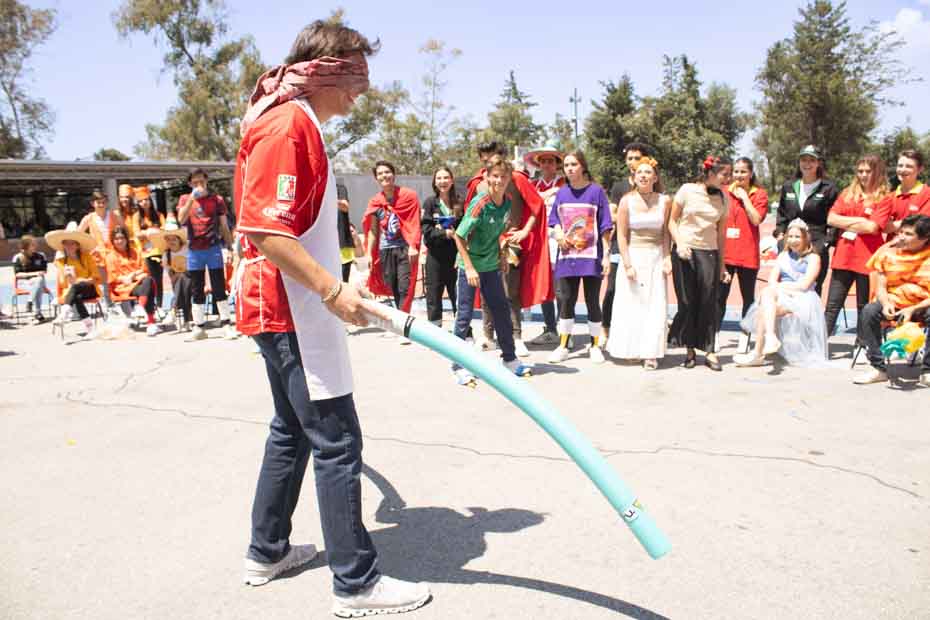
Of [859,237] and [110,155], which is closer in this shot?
[859,237]

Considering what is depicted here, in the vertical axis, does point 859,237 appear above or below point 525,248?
above

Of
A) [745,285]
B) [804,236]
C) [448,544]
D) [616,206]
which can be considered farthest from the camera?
[616,206]

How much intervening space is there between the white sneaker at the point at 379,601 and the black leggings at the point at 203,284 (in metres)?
7.52

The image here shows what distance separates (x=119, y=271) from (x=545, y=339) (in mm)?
6055

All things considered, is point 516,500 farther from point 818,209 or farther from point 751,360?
point 818,209

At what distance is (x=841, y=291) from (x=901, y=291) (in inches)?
46.2

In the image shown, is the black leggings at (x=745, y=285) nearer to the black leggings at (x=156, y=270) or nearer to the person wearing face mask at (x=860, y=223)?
the person wearing face mask at (x=860, y=223)

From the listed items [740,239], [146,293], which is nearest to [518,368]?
[740,239]

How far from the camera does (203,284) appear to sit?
966cm

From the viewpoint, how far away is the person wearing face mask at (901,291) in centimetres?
582

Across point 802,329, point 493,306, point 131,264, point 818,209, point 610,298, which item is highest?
point 818,209

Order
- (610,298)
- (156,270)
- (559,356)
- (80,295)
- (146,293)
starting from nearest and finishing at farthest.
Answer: (559,356)
(610,298)
(146,293)
(80,295)
(156,270)

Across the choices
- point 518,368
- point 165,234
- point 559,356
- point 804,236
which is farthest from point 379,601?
point 165,234

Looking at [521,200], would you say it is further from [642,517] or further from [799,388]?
[642,517]
